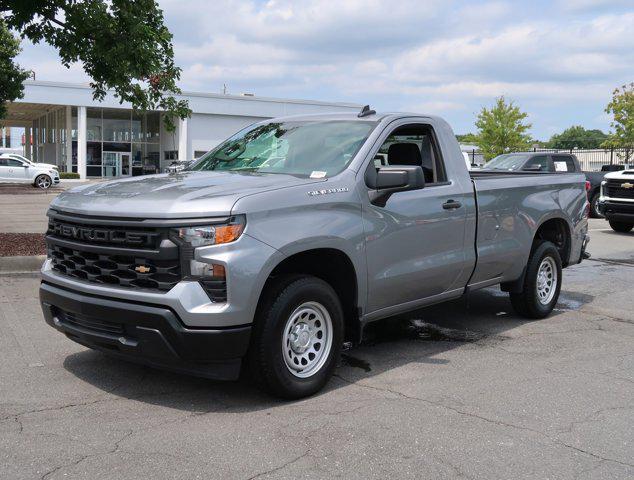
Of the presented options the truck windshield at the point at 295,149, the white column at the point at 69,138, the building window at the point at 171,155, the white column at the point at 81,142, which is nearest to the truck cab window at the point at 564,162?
the truck windshield at the point at 295,149

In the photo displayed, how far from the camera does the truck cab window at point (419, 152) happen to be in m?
6.09

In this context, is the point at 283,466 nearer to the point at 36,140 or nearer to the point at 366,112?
the point at 366,112

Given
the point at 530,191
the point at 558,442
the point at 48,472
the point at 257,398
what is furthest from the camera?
the point at 530,191

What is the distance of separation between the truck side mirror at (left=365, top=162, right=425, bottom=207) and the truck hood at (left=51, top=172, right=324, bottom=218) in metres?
0.46

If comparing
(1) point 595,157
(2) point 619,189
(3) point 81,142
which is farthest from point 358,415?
(3) point 81,142

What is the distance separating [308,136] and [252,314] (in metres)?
1.96

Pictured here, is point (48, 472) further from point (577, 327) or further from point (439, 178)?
point (577, 327)

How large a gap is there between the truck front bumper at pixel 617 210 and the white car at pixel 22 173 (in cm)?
2734

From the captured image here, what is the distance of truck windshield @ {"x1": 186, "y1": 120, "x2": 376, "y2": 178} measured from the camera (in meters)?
5.46

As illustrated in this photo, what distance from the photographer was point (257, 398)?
4.84 meters

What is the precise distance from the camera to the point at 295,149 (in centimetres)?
571

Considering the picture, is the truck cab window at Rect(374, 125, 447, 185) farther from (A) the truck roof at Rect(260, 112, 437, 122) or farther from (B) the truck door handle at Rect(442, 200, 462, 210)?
(B) the truck door handle at Rect(442, 200, 462, 210)

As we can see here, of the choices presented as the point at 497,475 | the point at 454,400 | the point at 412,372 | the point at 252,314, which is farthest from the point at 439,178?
the point at 497,475

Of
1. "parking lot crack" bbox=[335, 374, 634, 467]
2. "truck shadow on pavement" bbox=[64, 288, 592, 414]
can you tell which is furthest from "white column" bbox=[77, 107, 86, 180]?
"parking lot crack" bbox=[335, 374, 634, 467]
